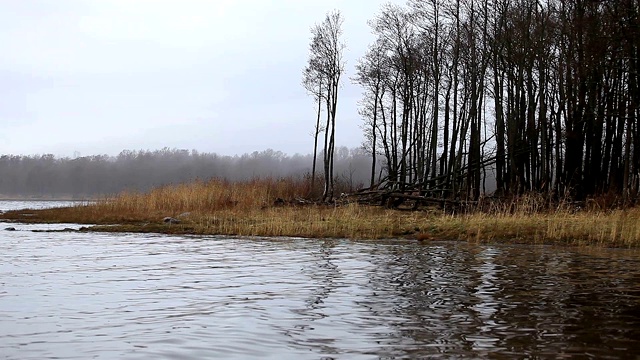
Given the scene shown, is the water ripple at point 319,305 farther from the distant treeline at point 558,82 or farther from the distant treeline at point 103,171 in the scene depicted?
the distant treeline at point 103,171

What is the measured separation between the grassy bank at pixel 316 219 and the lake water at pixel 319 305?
13.3 ft

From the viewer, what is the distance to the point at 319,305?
7992 millimetres

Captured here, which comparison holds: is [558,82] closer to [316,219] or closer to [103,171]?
[316,219]

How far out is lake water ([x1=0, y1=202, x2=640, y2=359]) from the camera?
228 inches

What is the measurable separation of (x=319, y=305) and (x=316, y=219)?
15087 millimetres

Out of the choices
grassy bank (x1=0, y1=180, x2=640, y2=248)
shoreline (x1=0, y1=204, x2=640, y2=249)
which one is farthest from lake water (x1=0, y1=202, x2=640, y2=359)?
grassy bank (x1=0, y1=180, x2=640, y2=248)

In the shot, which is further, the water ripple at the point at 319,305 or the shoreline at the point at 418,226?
the shoreline at the point at 418,226

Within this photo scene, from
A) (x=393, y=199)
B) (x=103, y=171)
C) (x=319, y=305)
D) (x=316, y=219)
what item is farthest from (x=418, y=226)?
(x=103, y=171)

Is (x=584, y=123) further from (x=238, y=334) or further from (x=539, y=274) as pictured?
(x=238, y=334)

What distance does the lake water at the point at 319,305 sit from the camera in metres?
5.79

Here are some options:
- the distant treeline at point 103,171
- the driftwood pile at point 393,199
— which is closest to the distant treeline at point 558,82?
the driftwood pile at point 393,199

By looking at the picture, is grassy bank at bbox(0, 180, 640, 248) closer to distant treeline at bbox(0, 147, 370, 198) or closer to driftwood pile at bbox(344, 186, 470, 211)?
A: driftwood pile at bbox(344, 186, 470, 211)

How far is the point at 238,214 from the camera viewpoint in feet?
90.9

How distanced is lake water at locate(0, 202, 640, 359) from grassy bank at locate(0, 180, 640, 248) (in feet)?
13.3
